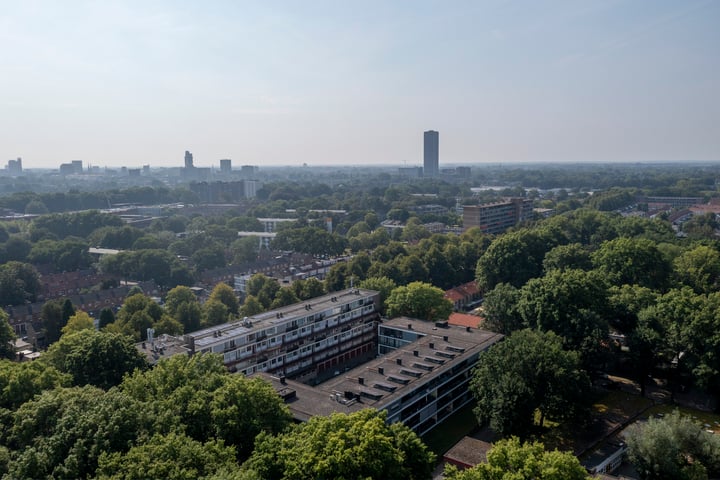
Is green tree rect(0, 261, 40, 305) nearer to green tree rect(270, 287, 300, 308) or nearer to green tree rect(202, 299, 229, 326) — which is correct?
green tree rect(202, 299, 229, 326)

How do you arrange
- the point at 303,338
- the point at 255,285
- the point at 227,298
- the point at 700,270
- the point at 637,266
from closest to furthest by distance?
the point at 303,338 < the point at 637,266 < the point at 700,270 < the point at 227,298 < the point at 255,285

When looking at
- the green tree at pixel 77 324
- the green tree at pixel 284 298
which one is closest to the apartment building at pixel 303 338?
the green tree at pixel 284 298

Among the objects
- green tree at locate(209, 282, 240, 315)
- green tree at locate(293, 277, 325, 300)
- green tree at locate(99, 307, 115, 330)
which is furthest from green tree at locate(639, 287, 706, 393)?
green tree at locate(99, 307, 115, 330)

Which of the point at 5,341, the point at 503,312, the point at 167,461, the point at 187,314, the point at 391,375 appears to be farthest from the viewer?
the point at 187,314

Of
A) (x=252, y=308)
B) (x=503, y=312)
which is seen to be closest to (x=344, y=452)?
(x=503, y=312)

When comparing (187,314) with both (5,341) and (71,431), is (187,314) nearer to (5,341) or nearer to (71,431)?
(5,341)

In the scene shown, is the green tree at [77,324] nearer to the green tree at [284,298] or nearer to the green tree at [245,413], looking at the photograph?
the green tree at [284,298]
